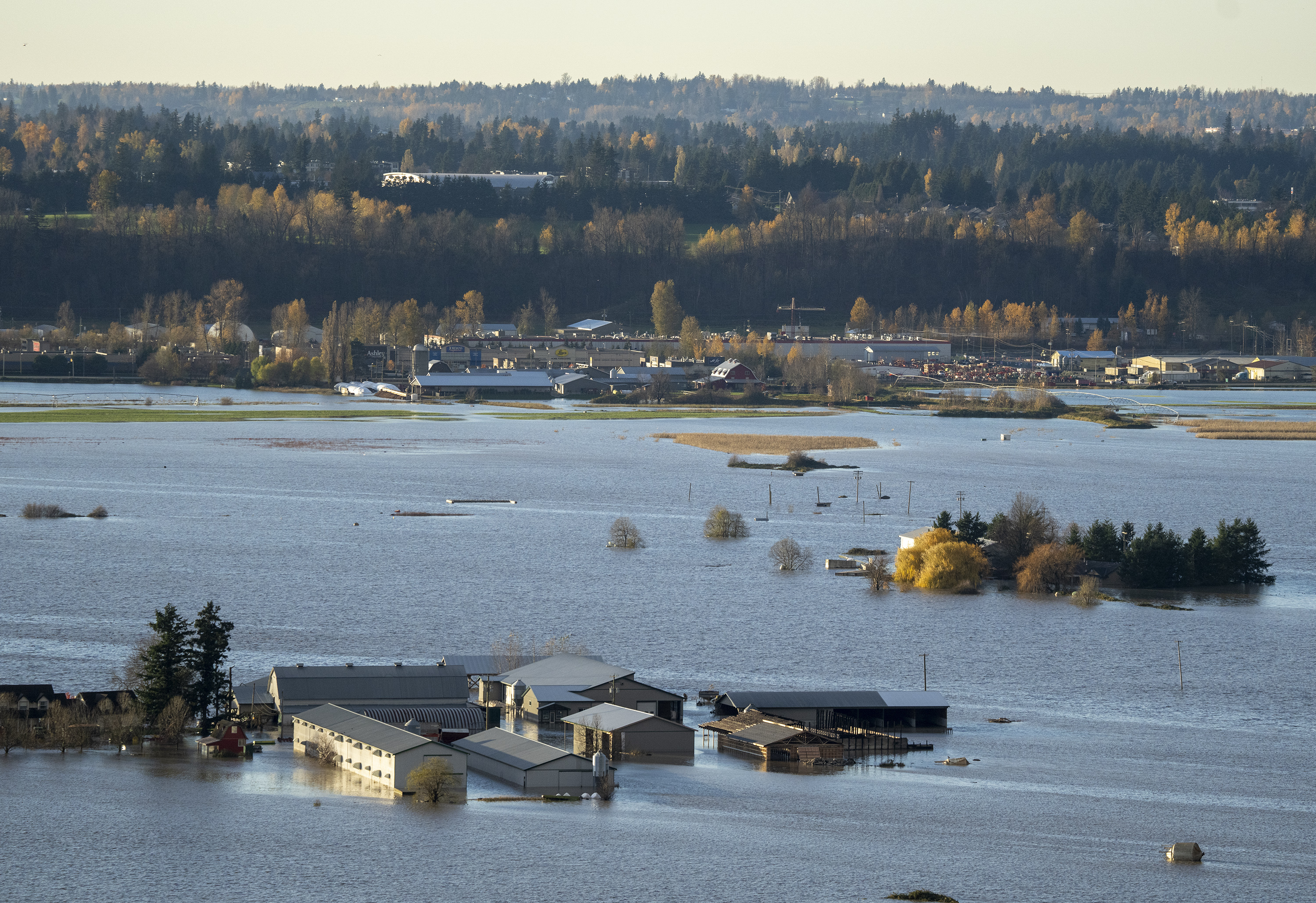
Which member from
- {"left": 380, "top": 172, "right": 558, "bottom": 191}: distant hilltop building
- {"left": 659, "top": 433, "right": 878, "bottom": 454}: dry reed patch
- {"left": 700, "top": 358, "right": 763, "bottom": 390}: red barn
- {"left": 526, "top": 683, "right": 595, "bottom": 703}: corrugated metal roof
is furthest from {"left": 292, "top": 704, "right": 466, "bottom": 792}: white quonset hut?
{"left": 380, "top": 172, "right": 558, "bottom": 191}: distant hilltop building

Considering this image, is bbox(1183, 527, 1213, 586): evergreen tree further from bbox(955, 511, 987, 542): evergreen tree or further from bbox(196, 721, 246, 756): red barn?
bbox(196, 721, 246, 756): red barn

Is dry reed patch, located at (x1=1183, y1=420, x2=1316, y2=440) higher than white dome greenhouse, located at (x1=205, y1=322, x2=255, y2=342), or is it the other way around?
white dome greenhouse, located at (x1=205, y1=322, x2=255, y2=342)

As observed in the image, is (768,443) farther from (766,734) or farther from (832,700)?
(766,734)

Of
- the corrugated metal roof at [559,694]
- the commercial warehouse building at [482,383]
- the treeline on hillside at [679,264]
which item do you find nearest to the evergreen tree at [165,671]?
→ the corrugated metal roof at [559,694]

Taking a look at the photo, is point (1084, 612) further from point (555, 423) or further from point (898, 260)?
point (898, 260)

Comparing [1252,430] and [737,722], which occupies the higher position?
[1252,430]

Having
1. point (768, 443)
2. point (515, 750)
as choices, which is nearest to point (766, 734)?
point (515, 750)
